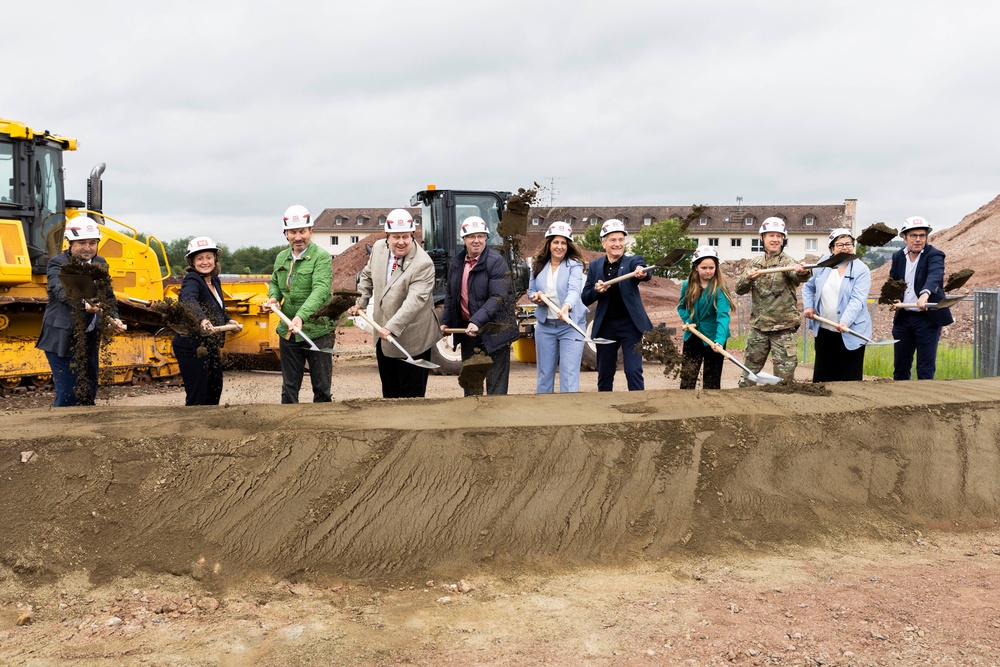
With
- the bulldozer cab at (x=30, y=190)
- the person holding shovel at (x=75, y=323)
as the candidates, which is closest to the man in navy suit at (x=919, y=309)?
the person holding shovel at (x=75, y=323)

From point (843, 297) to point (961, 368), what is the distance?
4984 millimetres

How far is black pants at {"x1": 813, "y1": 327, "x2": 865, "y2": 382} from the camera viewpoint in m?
6.85

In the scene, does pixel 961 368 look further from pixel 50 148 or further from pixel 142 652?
pixel 50 148

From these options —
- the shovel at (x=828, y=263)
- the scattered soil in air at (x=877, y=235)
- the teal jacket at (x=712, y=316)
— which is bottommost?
the teal jacket at (x=712, y=316)

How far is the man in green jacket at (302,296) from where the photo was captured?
6.14 metres

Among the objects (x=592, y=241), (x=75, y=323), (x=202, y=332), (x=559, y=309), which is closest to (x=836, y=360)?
(x=559, y=309)

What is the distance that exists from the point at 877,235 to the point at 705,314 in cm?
172

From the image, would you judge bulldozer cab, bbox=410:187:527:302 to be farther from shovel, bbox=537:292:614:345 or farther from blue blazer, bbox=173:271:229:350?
blue blazer, bbox=173:271:229:350

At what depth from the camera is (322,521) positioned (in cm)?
427

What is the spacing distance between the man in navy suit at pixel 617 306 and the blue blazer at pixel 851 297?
4.09 feet

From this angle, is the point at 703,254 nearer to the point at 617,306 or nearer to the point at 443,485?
the point at 617,306

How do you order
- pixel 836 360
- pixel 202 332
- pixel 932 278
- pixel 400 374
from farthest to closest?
pixel 932 278 → pixel 836 360 → pixel 400 374 → pixel 202 332

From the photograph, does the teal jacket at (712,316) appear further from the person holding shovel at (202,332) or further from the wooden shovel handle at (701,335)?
the person holding shovel at (202,332)

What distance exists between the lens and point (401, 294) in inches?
243
